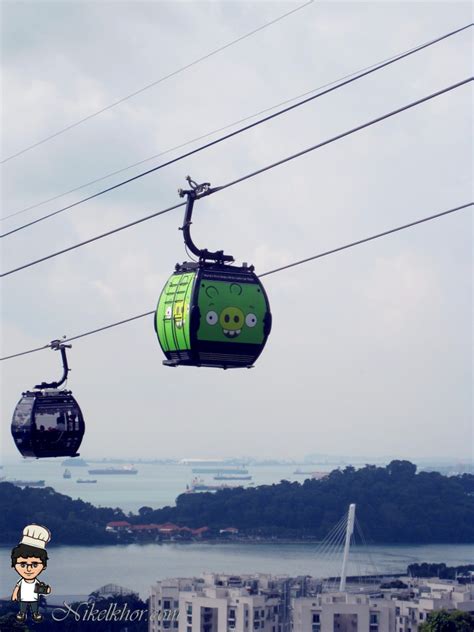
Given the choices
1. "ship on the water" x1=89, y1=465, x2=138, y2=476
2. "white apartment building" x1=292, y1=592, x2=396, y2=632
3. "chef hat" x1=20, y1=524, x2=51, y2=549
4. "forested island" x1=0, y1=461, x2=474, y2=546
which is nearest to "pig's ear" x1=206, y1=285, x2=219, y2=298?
"chef hat" x1=20, y1=524, x2=51, y2=549

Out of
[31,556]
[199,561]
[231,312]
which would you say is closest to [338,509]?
[199,561]

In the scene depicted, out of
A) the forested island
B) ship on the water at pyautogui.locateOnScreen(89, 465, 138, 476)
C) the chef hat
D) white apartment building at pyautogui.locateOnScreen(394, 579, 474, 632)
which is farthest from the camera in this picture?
ship on the water at pyautogui.locateOnScreen(89, 465, 138, 476)

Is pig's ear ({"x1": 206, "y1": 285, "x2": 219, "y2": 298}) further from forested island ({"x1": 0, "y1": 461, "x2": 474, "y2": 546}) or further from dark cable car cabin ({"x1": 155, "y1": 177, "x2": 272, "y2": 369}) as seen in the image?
forested island ({"x1": 0, "y1": 461, "x2": 474, "y2": 546})

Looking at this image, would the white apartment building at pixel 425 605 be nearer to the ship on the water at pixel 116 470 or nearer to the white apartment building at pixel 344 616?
the white apartment building at pixel 344 616

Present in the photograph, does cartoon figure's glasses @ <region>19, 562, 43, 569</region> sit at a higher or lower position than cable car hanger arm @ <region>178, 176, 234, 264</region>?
lower

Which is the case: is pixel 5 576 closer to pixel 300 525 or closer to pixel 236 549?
pixel 236 549

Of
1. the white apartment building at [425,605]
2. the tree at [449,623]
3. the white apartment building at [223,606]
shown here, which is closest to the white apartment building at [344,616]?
the white apartment building at [425,605]
